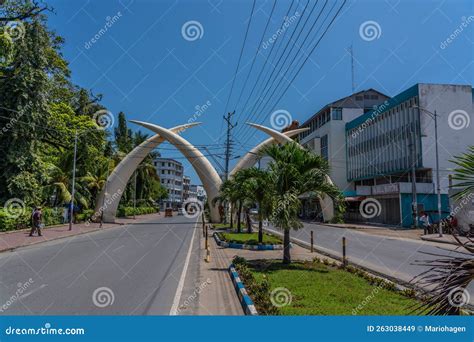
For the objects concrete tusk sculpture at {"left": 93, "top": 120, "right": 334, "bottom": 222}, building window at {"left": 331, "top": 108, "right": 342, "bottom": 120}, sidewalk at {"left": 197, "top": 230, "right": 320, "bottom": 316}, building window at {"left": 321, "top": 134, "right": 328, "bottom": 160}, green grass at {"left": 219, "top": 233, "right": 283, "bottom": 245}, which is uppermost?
building window at {"left": 331, "top": 108, "right": 342, "bottom": 120}

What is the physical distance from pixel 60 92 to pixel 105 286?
3745cm

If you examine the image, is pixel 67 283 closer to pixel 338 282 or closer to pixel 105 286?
pixel 105 286

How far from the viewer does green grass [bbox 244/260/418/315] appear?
7172 mm

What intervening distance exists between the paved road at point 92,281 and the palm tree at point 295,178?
3566 mm

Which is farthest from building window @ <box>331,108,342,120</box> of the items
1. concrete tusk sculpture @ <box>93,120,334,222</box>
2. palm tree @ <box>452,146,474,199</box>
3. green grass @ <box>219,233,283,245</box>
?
palm tree @ <box>452,146,474,199</box>

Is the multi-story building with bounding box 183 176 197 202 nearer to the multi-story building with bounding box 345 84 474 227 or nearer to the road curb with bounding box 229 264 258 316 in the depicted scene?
the multi-story building with bounding box 345 84 474 227

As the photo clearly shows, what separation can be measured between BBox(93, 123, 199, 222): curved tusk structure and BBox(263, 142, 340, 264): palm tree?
34824 millimetres

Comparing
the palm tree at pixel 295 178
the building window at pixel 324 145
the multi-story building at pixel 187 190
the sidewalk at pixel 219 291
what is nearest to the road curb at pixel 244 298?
the sidewalk at pixel 219 291

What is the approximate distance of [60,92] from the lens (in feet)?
136

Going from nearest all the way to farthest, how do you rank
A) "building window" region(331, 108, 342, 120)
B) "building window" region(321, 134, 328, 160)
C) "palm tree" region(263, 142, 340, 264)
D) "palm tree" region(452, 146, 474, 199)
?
"palm tree" region(452, 146, 474, 199), "palm tree" region(263, 142, 340, 264), "building window" region(331, 108, 342, 120), "building window" region(321, 134, 328, 160)

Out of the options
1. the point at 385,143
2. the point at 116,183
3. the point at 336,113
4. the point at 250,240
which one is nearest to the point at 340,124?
the point at 336,113

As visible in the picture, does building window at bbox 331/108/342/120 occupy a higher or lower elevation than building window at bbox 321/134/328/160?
higher

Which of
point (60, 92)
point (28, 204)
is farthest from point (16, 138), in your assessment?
point (60, 92)

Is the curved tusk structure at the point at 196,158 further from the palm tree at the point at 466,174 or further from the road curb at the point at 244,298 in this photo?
the palm tree at the point at 466,174
